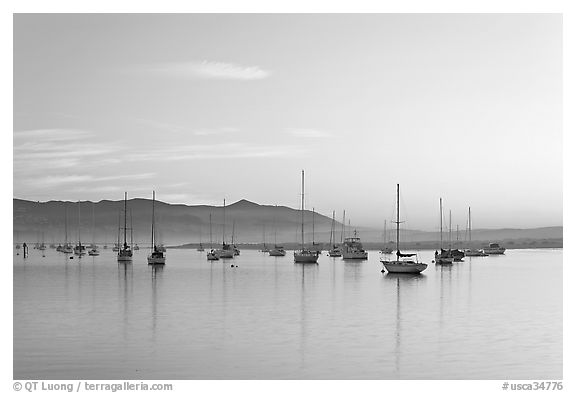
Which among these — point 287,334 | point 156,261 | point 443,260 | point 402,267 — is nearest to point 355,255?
point 443,260

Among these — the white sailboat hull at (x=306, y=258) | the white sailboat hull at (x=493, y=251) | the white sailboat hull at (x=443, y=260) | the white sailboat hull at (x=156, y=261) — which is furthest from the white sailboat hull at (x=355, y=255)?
the white sailboat hull at (x=493, y=251)

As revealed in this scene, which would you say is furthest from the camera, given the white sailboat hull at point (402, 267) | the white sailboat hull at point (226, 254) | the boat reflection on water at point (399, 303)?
the white sailboat hull at point (226, 254)

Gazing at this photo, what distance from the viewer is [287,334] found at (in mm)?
22125

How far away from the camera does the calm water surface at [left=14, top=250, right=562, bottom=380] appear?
1684cm

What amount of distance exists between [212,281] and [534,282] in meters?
21.1

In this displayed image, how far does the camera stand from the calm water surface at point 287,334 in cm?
1684

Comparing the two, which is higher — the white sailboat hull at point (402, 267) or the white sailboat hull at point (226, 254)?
the white sailboat hull at point (402, 267)

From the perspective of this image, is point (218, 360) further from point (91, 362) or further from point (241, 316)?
point (241, 316)

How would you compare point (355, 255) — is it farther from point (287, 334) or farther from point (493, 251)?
point (287, 334)

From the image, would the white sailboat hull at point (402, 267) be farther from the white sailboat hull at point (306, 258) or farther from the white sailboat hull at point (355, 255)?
the white sailboat hull at point (355, 255)

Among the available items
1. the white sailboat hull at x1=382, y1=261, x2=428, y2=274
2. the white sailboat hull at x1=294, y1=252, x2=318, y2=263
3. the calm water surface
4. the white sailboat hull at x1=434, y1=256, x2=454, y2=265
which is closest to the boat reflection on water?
the calm water surface
